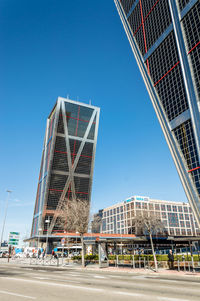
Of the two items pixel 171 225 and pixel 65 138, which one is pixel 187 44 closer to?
pixel 65 138

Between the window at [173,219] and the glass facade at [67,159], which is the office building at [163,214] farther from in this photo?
the glass facade at [67,159]

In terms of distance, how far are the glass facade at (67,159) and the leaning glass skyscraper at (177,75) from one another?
70471 millimetres

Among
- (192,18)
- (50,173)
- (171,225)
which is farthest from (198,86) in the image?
(171,225)

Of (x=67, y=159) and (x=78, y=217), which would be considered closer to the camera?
(x=78, y=217)

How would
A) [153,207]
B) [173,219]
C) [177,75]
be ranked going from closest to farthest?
1. [177,75]
2. [153,207]
3. [173,219]

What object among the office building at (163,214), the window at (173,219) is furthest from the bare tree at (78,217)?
the window at (173,219)

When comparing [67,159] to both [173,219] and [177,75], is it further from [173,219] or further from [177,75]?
[173,219]

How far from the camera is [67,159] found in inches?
4254

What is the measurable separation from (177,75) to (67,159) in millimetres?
78516

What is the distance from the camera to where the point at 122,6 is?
5425cm

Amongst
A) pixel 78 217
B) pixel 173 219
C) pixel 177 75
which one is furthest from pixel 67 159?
pixel 173 219

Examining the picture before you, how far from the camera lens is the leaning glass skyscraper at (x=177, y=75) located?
33219 millimetres

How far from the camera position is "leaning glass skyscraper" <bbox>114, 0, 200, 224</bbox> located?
33219 millimetres

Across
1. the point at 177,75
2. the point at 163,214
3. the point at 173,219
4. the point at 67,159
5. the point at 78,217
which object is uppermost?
the point at 67,159
